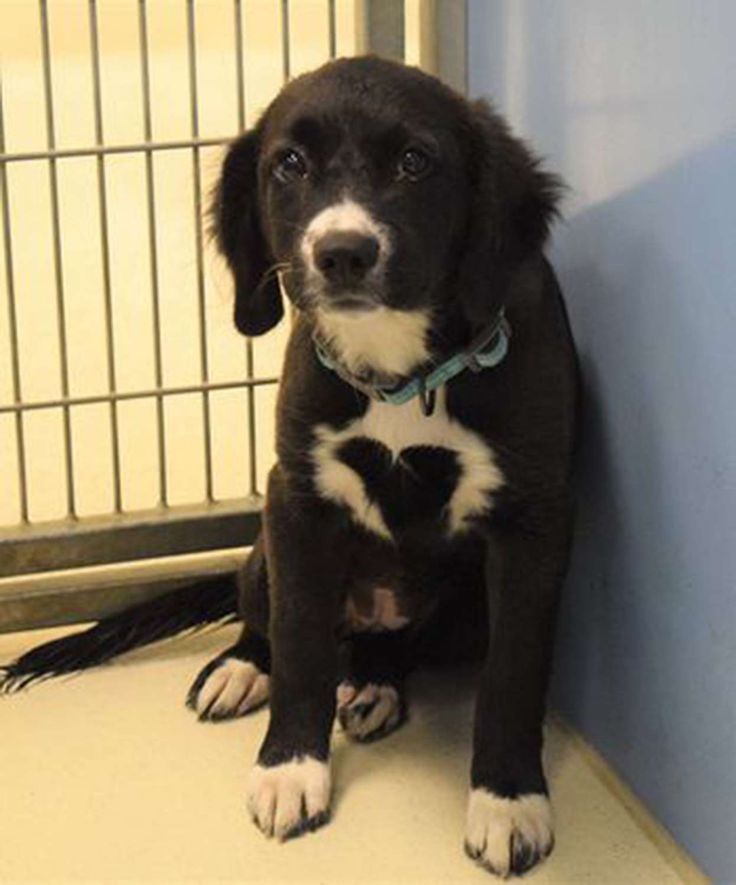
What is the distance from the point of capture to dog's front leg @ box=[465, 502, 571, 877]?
4.77ft

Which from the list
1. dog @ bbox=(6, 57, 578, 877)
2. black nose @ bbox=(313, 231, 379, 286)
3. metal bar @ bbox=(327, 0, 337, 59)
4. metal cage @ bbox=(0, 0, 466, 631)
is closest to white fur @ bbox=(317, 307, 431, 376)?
dog @ bbox=(6, 57, 578, 877)

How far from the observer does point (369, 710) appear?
65.7 inches

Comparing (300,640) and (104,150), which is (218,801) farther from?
(104,150)

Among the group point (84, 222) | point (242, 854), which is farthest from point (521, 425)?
point (84, 222)

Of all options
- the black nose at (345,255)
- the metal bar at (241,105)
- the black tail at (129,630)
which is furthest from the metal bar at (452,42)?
the black tail at (129,630)

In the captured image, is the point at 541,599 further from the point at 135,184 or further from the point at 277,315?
the point at 135,184

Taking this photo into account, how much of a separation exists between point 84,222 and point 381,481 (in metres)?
2.46

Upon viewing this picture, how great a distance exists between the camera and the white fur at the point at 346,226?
1256 millimetres

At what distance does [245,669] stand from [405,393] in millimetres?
500

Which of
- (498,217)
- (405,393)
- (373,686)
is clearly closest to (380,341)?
(405,393)

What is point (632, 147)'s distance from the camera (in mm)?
1378

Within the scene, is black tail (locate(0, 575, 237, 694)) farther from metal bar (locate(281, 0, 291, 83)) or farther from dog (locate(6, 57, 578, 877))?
metal bar (locate(281, 0, 291, 83))

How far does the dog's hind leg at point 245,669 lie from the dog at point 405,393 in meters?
0.06

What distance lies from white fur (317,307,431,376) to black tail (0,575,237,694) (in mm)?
568
